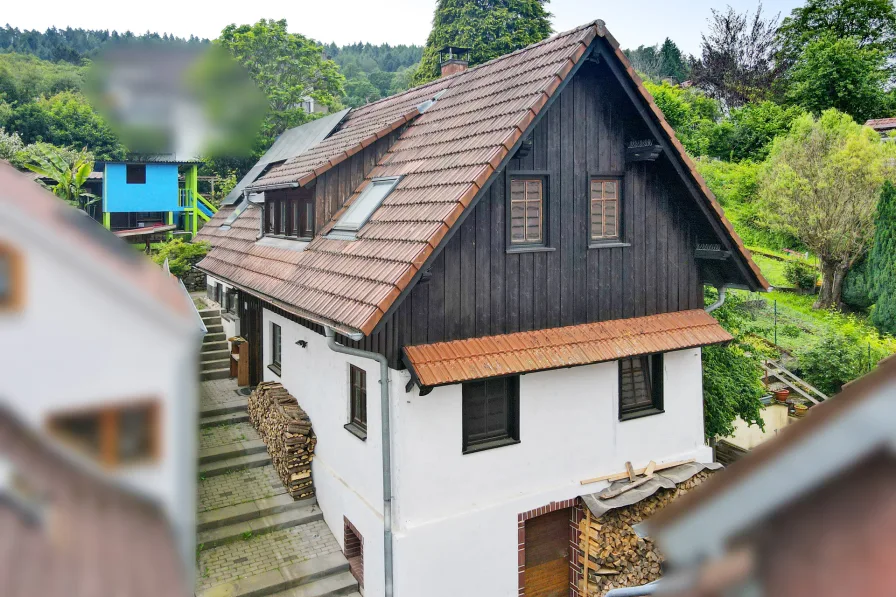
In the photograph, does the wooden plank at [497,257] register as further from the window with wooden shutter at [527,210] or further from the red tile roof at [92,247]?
the red tile roof at [92,247]

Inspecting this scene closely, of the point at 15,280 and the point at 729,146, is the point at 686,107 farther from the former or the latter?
the point at 15,280

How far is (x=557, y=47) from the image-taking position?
9.24 meters

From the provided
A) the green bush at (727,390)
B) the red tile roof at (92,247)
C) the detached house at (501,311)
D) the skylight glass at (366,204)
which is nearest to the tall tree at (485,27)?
the detached house at (501,311)

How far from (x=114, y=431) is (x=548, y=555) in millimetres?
9632

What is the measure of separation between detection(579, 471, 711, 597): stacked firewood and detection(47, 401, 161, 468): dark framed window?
30.4 ft

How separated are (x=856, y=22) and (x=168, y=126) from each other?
150 ft

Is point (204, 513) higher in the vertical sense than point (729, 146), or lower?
lower

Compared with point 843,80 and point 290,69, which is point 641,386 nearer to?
point 843,80

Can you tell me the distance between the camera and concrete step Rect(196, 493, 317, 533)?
31.6 feet

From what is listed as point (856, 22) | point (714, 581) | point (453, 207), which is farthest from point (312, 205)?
point (856, 22)

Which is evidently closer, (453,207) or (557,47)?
(453,207)

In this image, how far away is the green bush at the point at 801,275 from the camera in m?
24.7

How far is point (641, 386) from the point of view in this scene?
1021 centimetres

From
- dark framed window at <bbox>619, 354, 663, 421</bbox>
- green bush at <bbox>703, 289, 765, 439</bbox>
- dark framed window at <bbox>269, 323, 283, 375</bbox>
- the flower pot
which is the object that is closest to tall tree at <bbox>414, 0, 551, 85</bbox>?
the flower pot
